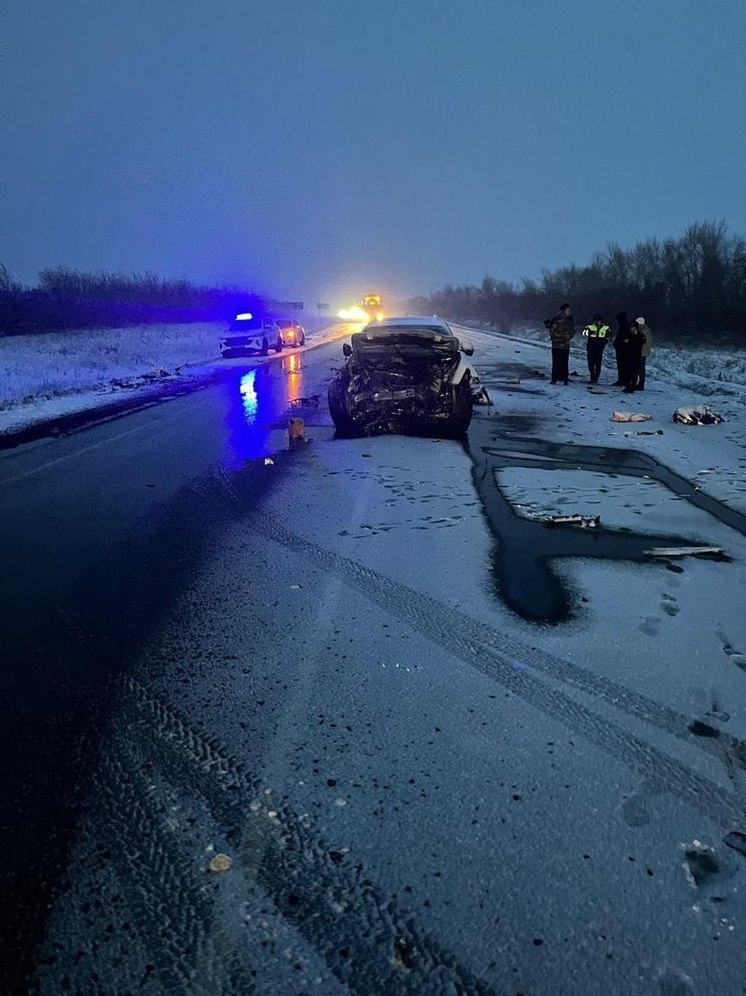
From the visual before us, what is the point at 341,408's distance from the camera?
9.30 m

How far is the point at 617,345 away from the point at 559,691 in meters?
12.1

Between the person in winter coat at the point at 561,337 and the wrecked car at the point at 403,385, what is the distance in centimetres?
580

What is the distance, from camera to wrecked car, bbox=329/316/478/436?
352 inches

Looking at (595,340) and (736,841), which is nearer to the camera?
(736,841)

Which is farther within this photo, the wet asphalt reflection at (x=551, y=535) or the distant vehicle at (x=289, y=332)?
the distant vehicle at (x=289, y=332)

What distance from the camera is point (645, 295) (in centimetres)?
3272

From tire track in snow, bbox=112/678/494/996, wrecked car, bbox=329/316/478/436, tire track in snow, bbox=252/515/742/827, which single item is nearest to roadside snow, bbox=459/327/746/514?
wrecked car, bbox=329/316/478/436

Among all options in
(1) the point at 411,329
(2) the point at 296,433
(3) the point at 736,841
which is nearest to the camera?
(3) the point at 736,841

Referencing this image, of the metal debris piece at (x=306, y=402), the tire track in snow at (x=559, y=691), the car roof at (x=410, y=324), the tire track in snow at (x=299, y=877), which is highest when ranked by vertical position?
the car roof at (x=410, y=324)

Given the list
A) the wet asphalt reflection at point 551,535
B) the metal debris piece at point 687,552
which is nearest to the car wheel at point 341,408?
the wet asphalt reflection at point 551,535

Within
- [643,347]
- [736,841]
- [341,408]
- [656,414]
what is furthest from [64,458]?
[643,347]

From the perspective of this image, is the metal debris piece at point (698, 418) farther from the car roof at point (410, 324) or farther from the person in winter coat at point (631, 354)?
the car roof at point (410, 324)

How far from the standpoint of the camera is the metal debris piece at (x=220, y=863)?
192 centimetres

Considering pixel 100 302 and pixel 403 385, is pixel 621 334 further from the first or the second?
pixel 100 302
